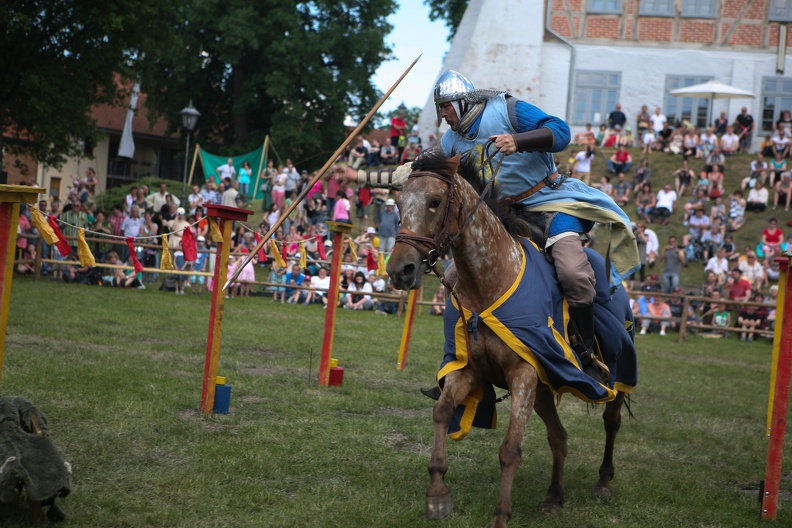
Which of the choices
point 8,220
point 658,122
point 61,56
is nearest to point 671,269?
point 658,122

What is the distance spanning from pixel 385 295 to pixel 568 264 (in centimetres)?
1327

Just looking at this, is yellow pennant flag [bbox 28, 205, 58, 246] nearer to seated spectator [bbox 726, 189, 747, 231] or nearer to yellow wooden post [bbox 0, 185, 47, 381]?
yellow wooden post [bbox 0, 185, 47, 381]

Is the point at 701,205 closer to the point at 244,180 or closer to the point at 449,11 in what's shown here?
the point at 244,180

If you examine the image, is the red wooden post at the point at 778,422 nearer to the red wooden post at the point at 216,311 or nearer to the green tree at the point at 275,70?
the red wooden post at the point at 216,311

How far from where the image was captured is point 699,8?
33.1 meters

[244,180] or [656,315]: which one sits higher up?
[244,180]

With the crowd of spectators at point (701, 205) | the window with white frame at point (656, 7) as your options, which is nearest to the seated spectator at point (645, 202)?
the crowd of spectators at point (701, 205)

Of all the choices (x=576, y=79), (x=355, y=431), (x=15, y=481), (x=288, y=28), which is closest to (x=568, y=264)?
(x=355, y=431)

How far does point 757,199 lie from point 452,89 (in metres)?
23.2

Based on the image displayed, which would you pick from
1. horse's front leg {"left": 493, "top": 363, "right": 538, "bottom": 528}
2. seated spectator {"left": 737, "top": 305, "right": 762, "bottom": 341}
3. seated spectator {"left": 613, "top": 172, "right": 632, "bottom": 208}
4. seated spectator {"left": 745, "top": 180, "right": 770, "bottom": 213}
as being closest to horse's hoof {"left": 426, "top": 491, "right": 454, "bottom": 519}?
horse's front leg {"left": 493, "top": 363, "right": 538, "bottom": 528}

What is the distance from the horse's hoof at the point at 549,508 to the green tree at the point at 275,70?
33.1m

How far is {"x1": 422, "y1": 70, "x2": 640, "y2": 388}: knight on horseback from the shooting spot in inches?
218

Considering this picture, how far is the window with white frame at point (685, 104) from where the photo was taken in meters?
32.6

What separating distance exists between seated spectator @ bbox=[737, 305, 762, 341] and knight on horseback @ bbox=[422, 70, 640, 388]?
15.0m
